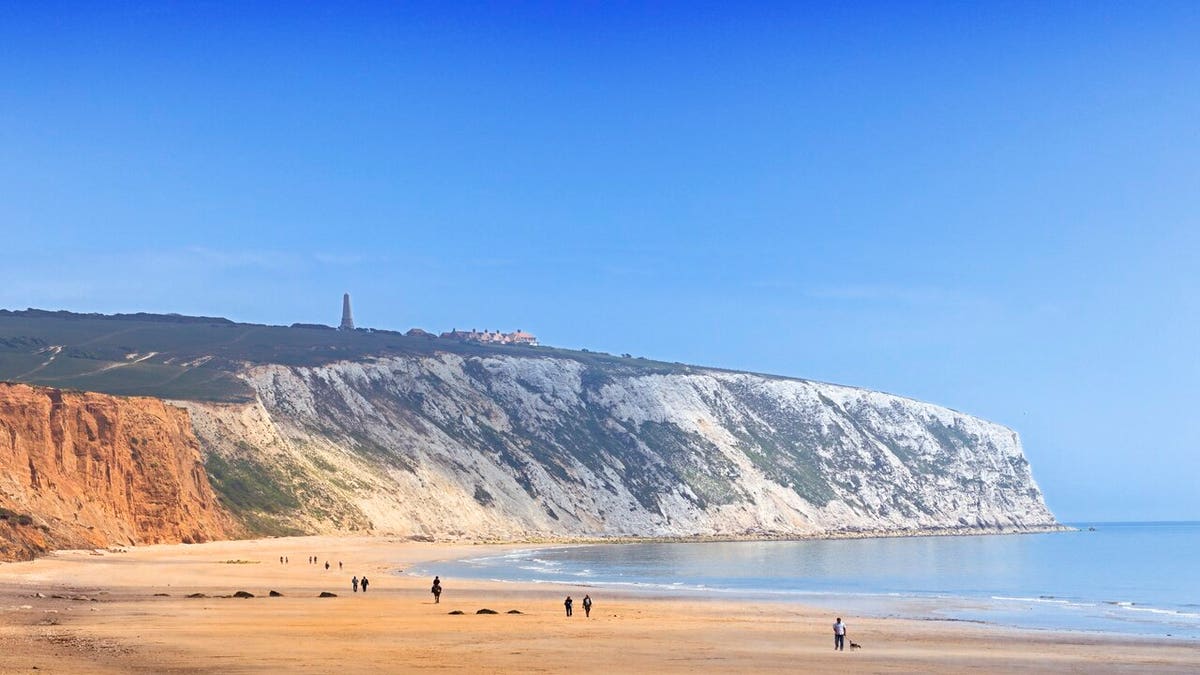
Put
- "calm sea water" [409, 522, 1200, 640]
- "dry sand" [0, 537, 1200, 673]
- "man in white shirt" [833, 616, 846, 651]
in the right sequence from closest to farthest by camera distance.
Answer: "dry sand" [0, 537, 1200, 673]
"man in white shirt" [833, 616, 846, 651]
"calm sea water" [409, 522, 1200, 640]

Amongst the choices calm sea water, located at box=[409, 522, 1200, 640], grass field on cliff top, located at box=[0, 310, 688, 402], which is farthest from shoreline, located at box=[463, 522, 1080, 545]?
grass field on cliff top, located at box=[0, 310, 688, 402]

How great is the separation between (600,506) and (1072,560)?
2230 inches

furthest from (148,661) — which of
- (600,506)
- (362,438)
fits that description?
(600,506)

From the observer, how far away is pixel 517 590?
1916 inches

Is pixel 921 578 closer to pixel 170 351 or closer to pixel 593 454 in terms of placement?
pixel 593 454

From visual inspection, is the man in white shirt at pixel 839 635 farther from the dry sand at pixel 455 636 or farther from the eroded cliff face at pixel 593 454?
the eroded cliff face at pixel 593 454

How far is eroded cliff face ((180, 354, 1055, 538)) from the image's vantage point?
4119 inches

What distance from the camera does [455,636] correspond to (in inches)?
1138

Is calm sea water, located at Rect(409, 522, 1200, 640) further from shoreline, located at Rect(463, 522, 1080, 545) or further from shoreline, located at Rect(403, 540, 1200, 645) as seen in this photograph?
shoreline, located at Rect(463, 522, 1080, 545)

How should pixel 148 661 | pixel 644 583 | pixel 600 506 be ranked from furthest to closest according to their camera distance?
pixel 600 506 < pixel 644 583 < pixel 148 661

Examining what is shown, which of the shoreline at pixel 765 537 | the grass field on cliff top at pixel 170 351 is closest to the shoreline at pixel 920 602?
the shoreline at pixel 765 537

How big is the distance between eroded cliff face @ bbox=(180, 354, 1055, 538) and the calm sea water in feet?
59.3

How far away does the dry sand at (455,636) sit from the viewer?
2322 centimetres

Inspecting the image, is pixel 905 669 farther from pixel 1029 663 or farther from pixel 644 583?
pixel 644 583
